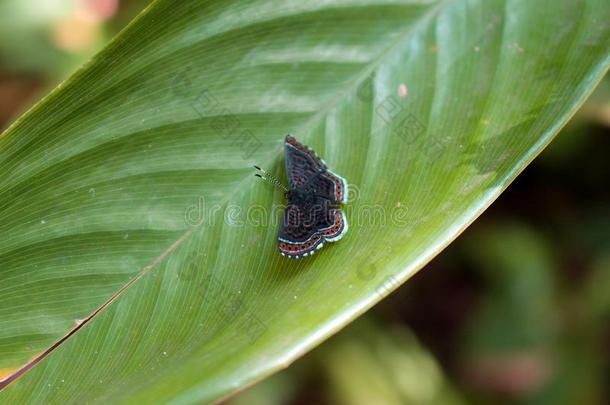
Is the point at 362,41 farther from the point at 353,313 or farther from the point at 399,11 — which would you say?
the point at 353,313

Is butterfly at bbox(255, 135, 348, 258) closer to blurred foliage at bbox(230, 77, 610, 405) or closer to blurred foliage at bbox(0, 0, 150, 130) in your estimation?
blurred foliage at bbox(230, 77, 610, 405)

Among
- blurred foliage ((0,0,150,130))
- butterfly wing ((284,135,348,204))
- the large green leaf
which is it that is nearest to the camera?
the large green leaf

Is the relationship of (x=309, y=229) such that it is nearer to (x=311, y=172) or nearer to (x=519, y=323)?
(x=311, y=172)

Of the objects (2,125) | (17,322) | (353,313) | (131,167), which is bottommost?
(353,313)

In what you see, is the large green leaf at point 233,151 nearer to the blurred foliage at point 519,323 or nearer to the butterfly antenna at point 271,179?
the butterfly antenna at point 271,179

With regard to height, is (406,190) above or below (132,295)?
below

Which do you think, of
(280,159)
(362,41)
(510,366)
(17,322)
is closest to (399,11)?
(362,41)

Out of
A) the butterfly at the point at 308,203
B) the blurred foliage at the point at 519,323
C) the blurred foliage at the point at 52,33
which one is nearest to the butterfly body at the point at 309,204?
the butterfly at the point at 308,203

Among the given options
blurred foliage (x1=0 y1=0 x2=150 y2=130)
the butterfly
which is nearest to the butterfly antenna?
the butterfly
